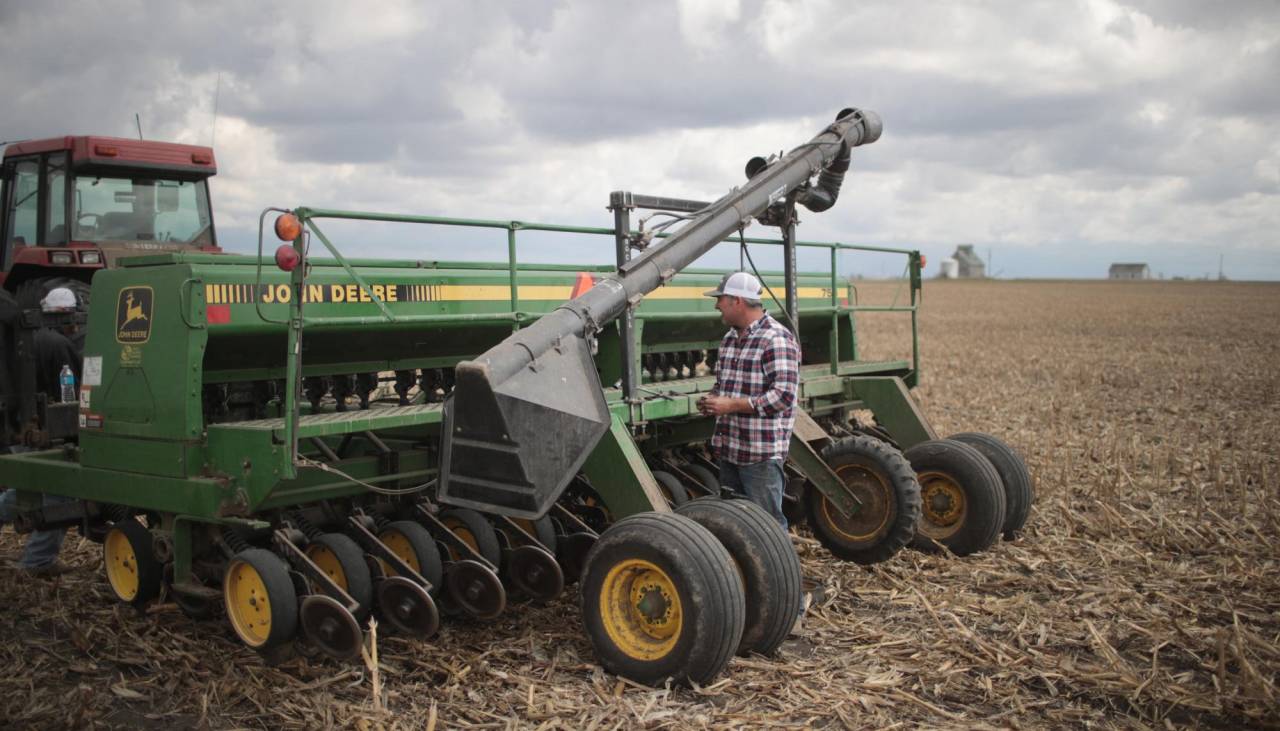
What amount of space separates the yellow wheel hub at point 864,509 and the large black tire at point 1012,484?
3.70 ft

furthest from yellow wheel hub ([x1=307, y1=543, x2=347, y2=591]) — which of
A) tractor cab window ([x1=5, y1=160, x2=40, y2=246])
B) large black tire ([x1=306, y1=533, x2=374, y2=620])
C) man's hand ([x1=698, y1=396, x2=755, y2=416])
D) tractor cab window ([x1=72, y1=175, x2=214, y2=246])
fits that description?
tractor cab window ([x1=5, y1=160, x2=40, y2=246])

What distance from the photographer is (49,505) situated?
6.39 m

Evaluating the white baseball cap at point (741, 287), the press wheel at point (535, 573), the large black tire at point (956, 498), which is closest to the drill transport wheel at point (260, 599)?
the press wheel at point (535, 573)

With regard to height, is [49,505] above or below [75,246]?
below

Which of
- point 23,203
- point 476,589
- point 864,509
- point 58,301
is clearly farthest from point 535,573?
point 23,203

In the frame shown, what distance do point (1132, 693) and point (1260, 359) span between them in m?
20.4

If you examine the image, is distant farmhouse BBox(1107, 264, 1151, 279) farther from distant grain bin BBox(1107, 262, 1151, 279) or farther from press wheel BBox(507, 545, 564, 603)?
press wheel BBox(507, 545, 564, 603)

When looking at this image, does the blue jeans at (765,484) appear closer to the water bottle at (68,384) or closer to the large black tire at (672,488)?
the large black tire at (672,488)

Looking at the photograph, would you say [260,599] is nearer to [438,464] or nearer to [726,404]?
[438,464]

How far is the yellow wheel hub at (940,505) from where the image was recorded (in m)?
7.54

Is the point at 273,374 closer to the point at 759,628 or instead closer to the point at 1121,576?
the point at 759,628

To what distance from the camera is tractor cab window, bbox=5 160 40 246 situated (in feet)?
31.0

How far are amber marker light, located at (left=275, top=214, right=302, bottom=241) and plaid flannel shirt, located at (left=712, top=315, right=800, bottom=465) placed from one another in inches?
96.4

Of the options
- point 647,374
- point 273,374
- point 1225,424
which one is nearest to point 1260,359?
point 1225,424
